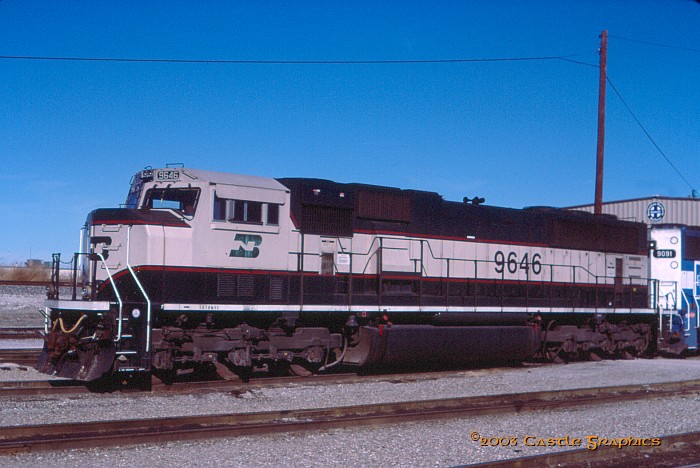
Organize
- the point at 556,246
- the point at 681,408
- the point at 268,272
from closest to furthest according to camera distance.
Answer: the point at 681,408 < the point at 268,272 < the point at 556,246

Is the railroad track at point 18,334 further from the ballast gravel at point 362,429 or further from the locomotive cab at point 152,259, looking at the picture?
the locomotive cab at point 152,259

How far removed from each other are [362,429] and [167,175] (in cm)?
595

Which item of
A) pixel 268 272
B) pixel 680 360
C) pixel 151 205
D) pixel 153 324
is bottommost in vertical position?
pixel 680 360

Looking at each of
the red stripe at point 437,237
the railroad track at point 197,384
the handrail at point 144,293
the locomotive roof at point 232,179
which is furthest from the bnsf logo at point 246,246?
the red stripe at point 437,237

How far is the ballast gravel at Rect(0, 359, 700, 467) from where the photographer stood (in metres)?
7.09

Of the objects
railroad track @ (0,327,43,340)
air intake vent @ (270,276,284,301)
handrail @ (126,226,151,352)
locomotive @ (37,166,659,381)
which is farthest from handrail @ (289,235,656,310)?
railroad track @ (0,327,43,340)

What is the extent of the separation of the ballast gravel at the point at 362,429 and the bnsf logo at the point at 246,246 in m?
2.41

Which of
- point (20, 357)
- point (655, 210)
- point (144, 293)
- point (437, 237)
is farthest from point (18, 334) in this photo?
point (655, 210)

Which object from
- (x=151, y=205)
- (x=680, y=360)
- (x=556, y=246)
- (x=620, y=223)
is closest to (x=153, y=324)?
(x=151, y=205)

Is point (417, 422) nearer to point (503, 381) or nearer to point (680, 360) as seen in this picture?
point (503, 381)

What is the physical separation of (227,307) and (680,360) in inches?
516

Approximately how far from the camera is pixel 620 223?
1916cm

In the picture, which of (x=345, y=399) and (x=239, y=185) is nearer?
(x=345, y=399)

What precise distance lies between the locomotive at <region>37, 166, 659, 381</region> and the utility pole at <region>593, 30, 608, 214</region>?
10.6ft
